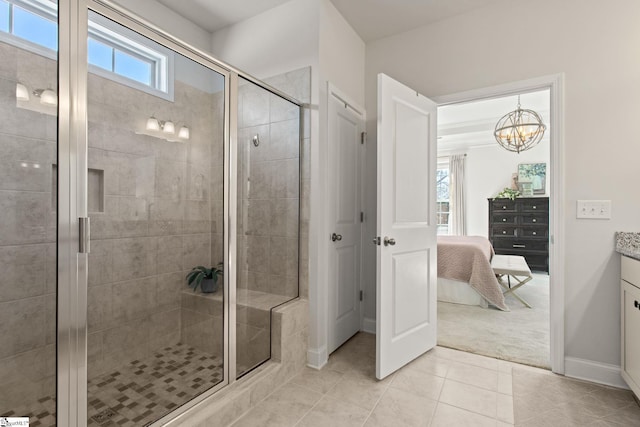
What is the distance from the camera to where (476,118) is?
18.1 feet

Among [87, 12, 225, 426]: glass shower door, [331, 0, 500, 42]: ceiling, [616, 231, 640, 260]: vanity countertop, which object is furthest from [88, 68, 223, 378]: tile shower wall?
[616, 231, 640, 260]: vanity countertop

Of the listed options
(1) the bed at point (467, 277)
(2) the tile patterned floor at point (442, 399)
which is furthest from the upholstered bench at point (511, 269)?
(2) the tile patterned floor at point (442, 399)

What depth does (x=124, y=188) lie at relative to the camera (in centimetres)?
161

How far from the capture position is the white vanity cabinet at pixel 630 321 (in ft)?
5.84

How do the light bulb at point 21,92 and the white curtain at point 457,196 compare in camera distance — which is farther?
the white curtain at point 457,196

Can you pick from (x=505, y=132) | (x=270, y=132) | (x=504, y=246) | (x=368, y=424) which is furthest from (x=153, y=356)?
(x=504, y=246)

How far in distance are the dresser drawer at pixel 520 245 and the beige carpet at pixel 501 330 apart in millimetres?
1981

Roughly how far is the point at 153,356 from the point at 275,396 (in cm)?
76

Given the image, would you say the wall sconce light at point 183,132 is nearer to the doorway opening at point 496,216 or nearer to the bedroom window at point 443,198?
the doorway opening at point 496,216

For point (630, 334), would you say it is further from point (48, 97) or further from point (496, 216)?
point (496, 216)

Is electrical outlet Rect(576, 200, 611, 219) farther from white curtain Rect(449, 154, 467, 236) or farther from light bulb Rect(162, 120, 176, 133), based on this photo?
white curtain Rect(449, 154, 467, 236)

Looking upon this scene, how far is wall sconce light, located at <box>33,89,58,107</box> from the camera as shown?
1.19m

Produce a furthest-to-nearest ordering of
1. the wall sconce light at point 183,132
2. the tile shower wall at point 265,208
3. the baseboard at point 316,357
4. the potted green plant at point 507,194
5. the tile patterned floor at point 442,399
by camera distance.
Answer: the potted green plant at point 507,194
the baseboard at point 316,357
the tile shower wall at point 265,208
the wall sconce light at point 183,132
the tile patterned floor at point 442,399

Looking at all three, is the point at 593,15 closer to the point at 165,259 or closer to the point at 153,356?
the point at 165,259
